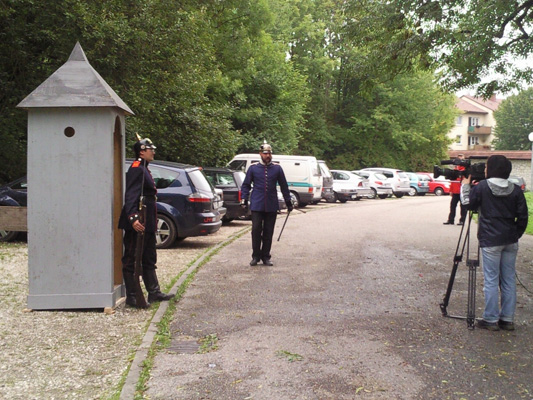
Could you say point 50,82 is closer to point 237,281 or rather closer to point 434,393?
point 237,281

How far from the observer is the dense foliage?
12.4 m

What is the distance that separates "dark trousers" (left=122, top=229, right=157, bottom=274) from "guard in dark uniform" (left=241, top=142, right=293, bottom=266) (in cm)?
301

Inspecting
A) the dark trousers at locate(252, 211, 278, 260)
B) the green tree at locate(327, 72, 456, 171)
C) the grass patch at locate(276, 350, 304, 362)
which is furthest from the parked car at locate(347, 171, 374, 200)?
the grass patch at locate(276, 350, 304, 362)

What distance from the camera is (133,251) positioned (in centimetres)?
716

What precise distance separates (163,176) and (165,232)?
115 centimetres

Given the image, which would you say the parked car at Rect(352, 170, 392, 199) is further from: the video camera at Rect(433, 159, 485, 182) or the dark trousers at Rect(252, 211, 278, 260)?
the video camera at Rect(433, 159, 485, 182)

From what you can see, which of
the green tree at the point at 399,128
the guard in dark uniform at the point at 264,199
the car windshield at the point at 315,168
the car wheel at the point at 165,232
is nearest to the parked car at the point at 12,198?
the car wheel at the point at 165,232

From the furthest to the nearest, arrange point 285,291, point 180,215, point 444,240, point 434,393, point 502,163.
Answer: point 444,240 < point 180,215 < point 285,291 < point 502,163 < point 434,393

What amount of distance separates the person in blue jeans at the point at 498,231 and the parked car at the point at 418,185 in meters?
37.0

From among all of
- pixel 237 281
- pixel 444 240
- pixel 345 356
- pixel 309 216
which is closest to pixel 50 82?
pixel 237 281

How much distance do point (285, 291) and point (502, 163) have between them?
328 centimetres

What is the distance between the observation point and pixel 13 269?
9641mm

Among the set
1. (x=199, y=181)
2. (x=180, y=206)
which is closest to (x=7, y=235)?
(x=180, y=206)

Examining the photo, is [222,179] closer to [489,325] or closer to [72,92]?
[72,92]
